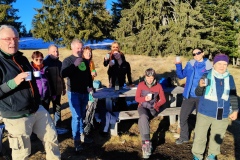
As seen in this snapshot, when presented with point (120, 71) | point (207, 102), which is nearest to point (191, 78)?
point (207, 102)

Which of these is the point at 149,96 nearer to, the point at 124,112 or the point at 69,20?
the point at 124,112

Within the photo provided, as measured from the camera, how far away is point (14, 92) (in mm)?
2787

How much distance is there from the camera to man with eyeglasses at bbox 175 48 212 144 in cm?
457

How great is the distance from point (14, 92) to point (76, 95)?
5.46 feet

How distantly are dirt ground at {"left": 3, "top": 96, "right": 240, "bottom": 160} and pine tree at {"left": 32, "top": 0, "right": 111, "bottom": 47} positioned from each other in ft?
62.8

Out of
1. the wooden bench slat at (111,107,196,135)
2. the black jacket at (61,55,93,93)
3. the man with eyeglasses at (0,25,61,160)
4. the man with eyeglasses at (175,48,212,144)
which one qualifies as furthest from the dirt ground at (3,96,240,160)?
the man with eyeglasses at (0,25,61,160)

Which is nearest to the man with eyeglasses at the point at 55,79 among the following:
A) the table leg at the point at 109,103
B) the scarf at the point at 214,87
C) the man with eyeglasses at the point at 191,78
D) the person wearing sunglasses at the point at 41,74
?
the person wearing sunglasses at the point at 41,74

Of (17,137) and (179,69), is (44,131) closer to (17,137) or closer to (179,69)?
(17,137)

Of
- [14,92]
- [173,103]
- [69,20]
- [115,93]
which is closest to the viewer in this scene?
[14,92]

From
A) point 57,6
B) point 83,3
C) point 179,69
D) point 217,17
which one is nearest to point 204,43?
point 217,17

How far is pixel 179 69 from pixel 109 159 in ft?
7.81

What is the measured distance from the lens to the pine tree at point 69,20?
22.9 m

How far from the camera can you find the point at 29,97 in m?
2.91

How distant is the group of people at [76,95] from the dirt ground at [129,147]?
0.74 feet
